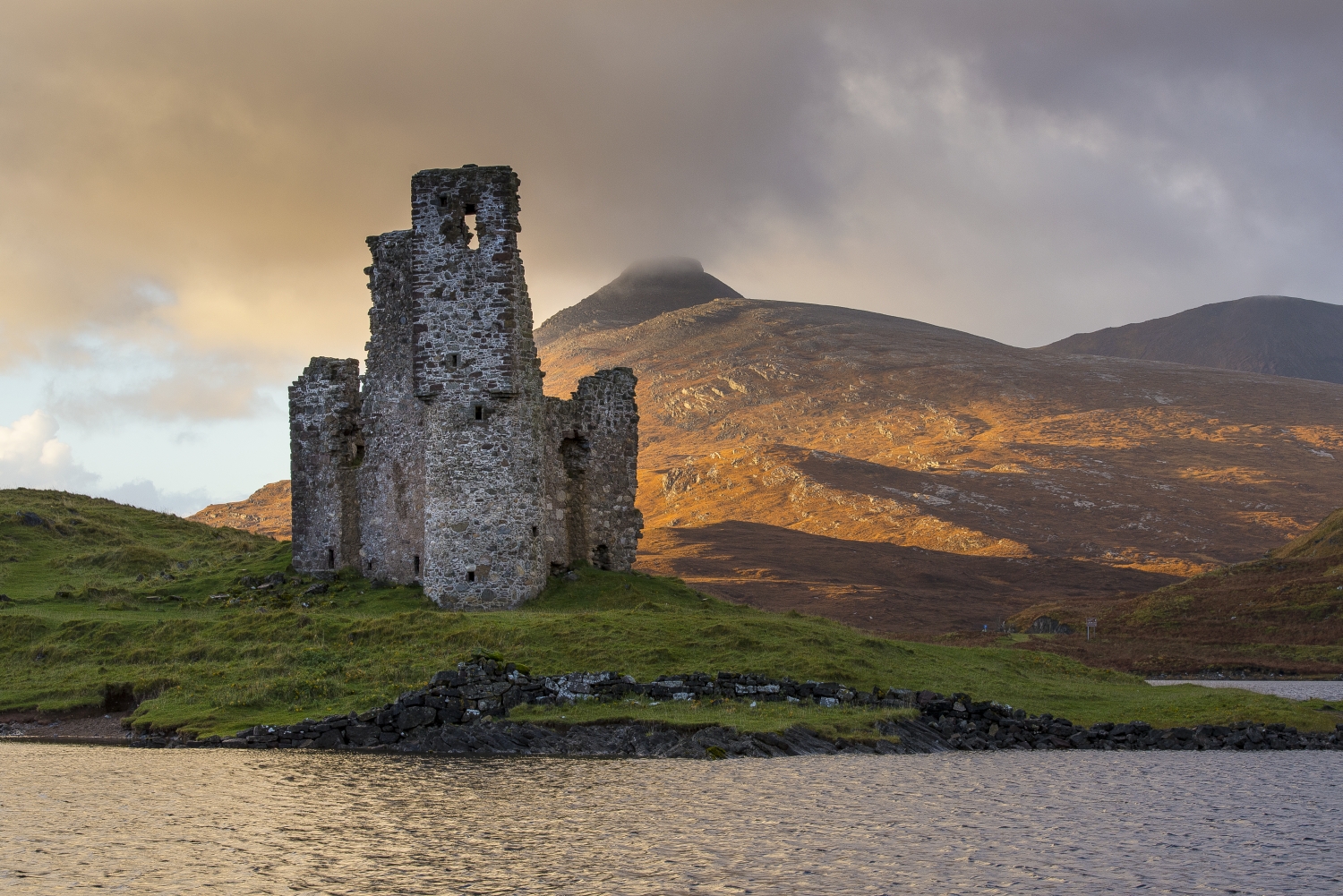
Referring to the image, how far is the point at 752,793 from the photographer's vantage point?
21.0 metres

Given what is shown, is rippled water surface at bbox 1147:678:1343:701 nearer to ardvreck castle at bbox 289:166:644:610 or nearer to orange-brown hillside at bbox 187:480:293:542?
ardvreck castle at bbox 289:166:644:610

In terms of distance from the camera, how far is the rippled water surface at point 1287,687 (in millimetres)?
45469

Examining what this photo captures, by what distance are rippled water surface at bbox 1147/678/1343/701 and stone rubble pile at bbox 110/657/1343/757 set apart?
14.8 meters

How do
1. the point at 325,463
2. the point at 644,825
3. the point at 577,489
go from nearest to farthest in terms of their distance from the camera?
the point at 644,825 < the point at 325,463 < the point at 577,489

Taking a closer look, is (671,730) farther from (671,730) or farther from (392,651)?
(392,651)

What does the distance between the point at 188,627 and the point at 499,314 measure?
525 inches

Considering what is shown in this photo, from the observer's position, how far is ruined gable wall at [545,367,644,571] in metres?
43.6

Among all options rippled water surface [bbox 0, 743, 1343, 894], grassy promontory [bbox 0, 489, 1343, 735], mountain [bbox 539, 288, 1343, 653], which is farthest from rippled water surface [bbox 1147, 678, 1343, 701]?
rippled water surface [bbox 0, 743, 1343, 894]

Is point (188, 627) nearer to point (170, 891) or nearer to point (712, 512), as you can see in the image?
point (170, 891)

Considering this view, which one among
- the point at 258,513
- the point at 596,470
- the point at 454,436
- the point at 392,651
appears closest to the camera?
the point at 392,651

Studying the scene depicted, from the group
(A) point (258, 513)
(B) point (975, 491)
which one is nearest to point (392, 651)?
(B) point (975, 491)

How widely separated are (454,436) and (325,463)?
7933 mm

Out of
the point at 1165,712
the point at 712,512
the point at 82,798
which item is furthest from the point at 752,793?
the point at 712,512

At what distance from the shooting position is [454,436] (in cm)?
3856
